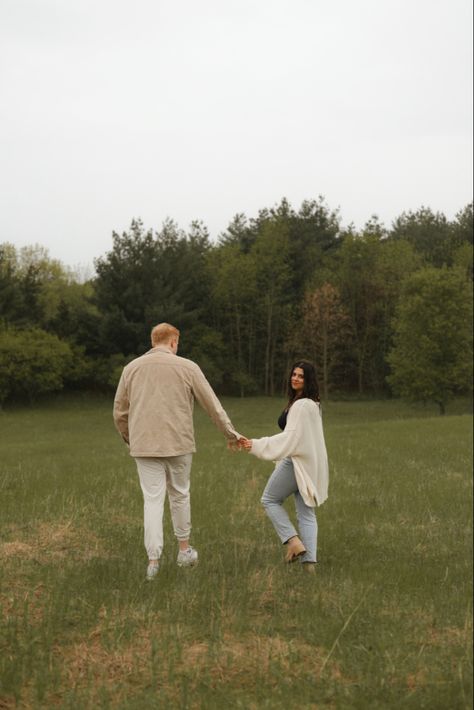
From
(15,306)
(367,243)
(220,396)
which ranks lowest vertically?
(220,396)

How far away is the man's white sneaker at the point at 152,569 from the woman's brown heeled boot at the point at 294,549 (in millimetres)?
1436

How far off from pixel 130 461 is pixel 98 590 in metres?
12.6

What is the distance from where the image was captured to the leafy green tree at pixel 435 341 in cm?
4944

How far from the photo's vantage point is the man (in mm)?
7457

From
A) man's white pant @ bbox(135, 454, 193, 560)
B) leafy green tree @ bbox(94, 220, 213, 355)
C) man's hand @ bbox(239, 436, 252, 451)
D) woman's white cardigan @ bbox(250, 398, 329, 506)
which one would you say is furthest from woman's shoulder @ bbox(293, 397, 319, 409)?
leafy green tree @ bbox(94, 220, 213, 355)

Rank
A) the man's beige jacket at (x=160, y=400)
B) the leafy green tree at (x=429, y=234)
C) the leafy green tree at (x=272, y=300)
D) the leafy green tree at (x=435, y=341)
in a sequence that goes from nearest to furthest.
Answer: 1. the man's beige jacket at (x=160, y=400)
2. the leafy green tree at (x=435, y=341)
3. the leafy green tree at (x=272, y=300)
4. the leafy green tree at (x=429, y=234)

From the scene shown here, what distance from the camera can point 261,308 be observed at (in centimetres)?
6700

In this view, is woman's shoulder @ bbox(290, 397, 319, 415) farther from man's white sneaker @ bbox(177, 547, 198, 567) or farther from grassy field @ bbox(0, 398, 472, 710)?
man's white sneaker @ bbox(177, 547, 198, 567)

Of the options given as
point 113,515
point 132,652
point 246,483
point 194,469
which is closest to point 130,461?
point 194,469

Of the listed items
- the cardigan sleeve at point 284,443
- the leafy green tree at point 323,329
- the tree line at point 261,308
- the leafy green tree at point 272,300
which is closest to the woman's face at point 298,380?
the cardigan sleeve at point 284,443

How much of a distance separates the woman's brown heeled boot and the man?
102 cm

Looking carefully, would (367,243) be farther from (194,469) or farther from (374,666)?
(374,666)

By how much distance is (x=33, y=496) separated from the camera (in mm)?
12664

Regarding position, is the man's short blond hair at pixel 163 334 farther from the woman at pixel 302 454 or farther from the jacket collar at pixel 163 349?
the woman at pixel 302 454
